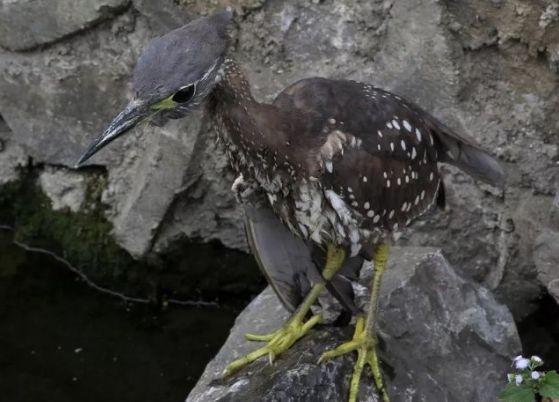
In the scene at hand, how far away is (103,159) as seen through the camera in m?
4.36

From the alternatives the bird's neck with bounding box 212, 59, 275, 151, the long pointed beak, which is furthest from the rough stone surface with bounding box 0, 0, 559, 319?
the long pointed beak

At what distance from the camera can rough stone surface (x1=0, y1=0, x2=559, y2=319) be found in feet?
12.3

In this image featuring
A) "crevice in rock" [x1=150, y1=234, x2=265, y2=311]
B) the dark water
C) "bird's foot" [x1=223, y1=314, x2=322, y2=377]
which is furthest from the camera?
"crevice in rock" [x1=150, y1=234, x2=265, y2=311]

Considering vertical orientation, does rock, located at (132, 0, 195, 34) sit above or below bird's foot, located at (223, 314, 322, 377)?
above

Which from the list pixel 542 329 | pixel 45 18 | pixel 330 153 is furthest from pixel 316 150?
pixel 45 18

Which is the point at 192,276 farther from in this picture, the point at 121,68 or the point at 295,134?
the point at 295,134

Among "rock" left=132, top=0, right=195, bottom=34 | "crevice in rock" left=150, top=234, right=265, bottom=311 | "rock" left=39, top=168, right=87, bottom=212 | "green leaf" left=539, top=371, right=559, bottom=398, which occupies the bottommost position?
"crevice in rock" left=150, top=234, right=265, bottom=311

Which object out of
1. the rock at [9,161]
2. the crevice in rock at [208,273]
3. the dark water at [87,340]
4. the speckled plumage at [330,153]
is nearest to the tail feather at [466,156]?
the speckled plumage at [330,153]

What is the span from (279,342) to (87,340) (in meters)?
1.36

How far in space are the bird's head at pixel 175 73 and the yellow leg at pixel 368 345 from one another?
32.4 inches

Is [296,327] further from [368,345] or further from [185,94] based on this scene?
[185,94]

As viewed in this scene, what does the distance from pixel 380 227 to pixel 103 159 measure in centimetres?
165

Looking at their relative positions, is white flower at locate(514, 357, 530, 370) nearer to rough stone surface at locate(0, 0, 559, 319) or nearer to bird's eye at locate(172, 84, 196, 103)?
rough stone surface at locate(0, 0, 559, 319)

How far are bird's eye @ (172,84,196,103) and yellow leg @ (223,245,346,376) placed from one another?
759 millimetres
